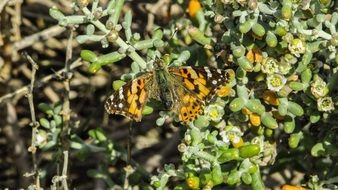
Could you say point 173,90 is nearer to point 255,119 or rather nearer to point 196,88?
point 196,88

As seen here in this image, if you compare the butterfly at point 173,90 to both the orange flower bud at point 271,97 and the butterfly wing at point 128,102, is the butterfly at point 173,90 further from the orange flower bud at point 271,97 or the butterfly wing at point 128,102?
the orange flower bud at point 271,97

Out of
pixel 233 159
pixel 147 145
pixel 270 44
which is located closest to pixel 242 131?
pixel 233 159

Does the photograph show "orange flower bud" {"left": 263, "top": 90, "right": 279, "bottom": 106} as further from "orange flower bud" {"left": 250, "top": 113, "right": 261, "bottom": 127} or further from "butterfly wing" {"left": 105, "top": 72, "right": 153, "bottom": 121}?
"butterfly wing" {"left": 105, "top": 72, "right": 153, "bottom": 121}

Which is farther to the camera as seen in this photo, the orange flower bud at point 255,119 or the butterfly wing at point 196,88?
the orange flower bud at point 255,119

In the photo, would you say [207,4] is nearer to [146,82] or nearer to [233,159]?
[146,82]

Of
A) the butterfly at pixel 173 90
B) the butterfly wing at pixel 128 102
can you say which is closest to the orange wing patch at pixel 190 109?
the butterfly at pixel 173 90

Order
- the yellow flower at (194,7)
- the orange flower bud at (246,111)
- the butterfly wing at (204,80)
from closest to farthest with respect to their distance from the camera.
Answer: the butterfly wing at (204,80) → the orange flower bud at (246,111) → the yellow flower at (194,7)

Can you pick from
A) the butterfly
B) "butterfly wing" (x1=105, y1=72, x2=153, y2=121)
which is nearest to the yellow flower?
the butterfly
